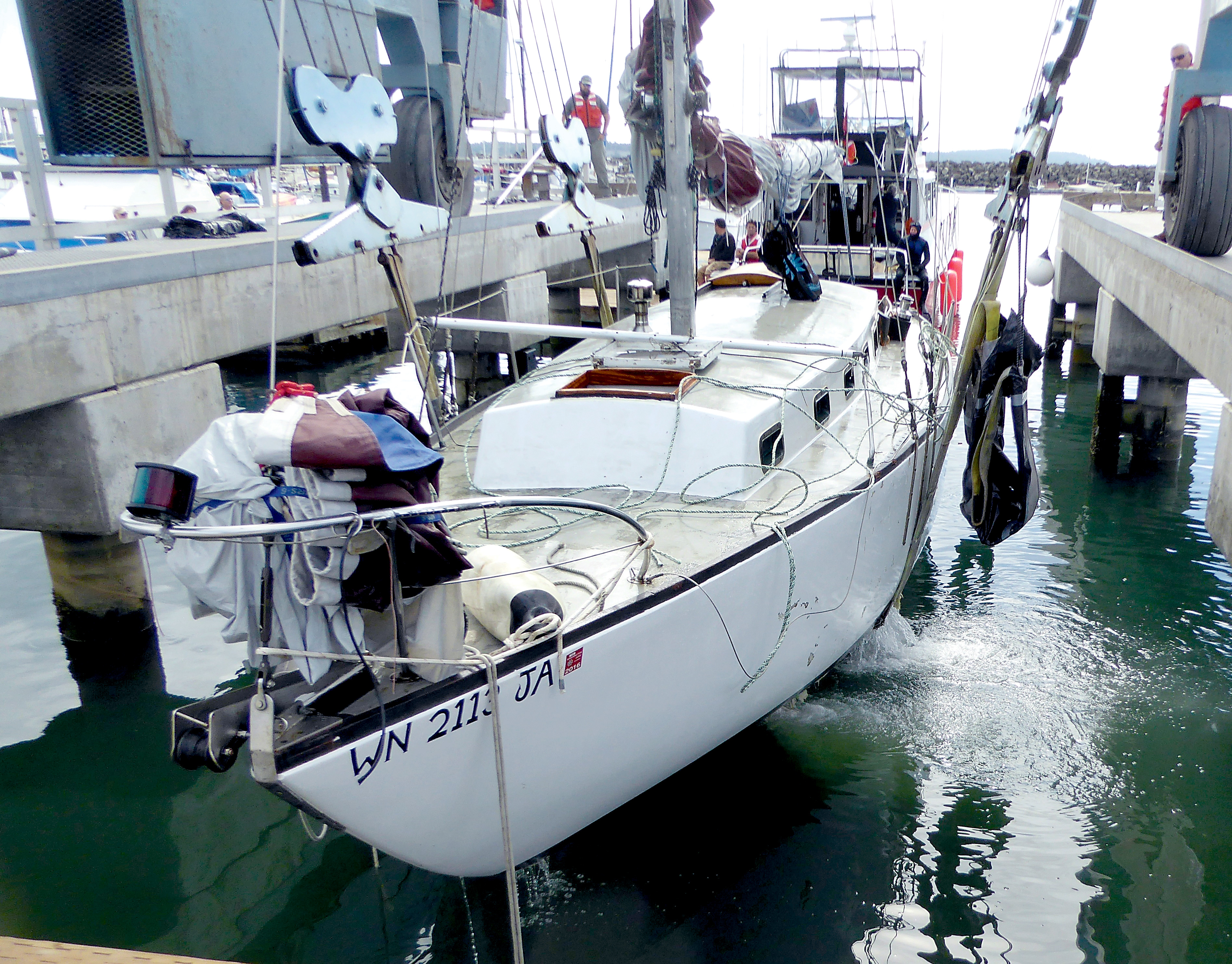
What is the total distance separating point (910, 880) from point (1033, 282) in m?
15.1

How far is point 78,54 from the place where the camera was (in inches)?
360

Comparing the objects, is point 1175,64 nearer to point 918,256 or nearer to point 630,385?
point 918,256

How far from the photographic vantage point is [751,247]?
41.0 ft

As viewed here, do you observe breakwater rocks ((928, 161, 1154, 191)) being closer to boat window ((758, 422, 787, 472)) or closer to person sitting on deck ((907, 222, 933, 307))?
person sitting on deck ((907, 222, 933, 307))

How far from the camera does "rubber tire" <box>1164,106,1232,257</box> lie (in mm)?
7879

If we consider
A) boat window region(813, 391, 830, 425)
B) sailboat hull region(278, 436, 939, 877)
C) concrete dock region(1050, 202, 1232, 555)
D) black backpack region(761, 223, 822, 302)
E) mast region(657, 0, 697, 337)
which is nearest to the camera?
sailboat hull region(278, 436, 939, 877)

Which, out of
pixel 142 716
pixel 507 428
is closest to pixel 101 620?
pixel 142 716

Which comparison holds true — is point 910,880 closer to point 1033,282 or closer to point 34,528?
point 34,528

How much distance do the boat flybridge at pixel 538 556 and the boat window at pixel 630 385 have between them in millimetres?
22

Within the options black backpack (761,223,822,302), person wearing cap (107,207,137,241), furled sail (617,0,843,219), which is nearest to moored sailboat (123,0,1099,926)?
furled sail (617,0,843,219)

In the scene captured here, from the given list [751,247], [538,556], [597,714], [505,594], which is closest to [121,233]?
[751,247]

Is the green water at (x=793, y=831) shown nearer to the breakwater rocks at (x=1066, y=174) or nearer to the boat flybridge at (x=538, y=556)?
the boat flybridge at (x=538, y=556)

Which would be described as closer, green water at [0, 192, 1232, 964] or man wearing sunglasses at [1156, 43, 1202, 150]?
green water at [0, 192, 1232, 964]

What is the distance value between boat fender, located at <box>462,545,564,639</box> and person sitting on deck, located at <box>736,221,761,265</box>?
887cm
